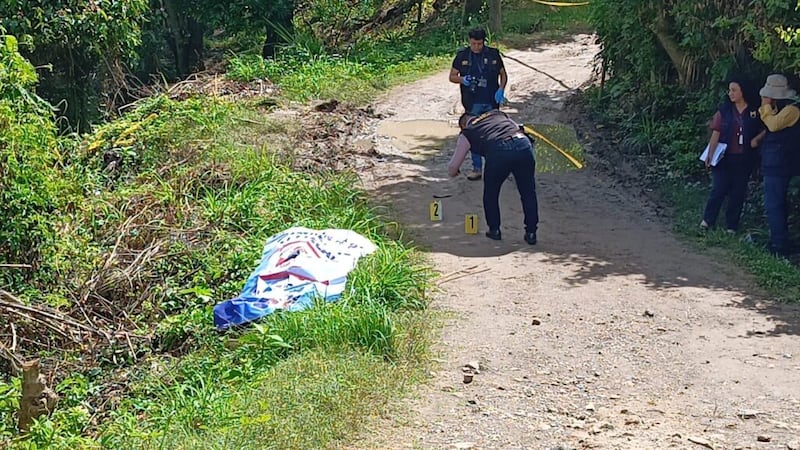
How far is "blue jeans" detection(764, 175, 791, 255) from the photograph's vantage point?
28.8ft

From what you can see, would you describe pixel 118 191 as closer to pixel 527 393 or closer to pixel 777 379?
pixel 527 393

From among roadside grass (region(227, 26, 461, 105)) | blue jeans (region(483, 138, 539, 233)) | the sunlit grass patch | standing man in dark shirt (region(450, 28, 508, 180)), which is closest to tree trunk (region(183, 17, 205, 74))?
roadside grass (region(227, 26, 461, 105))

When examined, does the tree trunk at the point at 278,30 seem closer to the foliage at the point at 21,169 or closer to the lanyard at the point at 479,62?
the lanyard at the point at 479,62

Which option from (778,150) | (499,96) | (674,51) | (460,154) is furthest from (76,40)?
(778,150)

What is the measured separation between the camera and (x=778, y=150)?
867 centimetres

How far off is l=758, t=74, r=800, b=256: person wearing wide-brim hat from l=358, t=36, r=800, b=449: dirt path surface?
663mm

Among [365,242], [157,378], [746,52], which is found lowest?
[157,378]

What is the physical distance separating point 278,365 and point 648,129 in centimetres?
739

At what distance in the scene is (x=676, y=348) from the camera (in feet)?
22.4

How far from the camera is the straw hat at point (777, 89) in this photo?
341 inches

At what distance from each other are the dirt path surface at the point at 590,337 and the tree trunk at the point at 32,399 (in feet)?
6.91

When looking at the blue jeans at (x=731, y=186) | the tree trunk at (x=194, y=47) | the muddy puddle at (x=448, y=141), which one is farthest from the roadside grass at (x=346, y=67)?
the blue jeans at (x=731, y=186)

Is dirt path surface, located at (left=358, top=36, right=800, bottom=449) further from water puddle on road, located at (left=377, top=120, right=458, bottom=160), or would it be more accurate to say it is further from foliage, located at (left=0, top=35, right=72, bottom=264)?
foliage, located at (left=0, top=35, right=72, bottom=264)

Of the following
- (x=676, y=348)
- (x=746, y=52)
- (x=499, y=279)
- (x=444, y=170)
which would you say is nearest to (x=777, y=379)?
(x=676, y=348)
